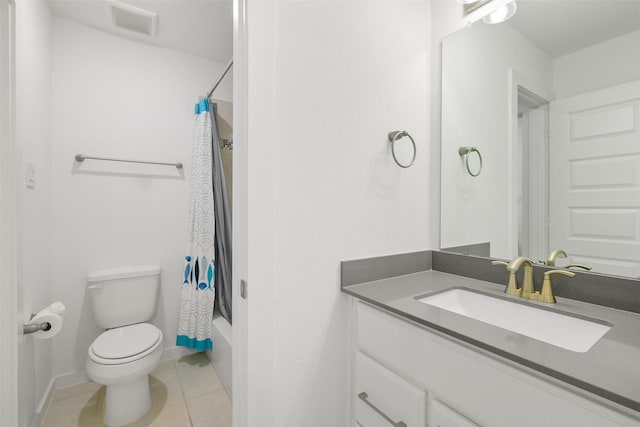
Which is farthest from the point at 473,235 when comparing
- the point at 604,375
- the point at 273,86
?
the point at 273,86

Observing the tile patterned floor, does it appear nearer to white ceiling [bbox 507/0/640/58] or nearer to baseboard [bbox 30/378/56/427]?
baseboard [bbox 30/378/56/427]

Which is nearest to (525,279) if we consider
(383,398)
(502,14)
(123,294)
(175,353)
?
(383,398)

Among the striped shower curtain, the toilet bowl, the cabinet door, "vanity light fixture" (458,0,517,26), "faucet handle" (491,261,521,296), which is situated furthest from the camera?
the striped shower curtain

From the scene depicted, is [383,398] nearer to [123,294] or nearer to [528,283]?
[528,283]

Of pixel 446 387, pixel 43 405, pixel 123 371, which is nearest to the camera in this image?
pixel 446 387

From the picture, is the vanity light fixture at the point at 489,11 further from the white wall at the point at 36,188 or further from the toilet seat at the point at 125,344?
the toilet seat at the point at 125,344

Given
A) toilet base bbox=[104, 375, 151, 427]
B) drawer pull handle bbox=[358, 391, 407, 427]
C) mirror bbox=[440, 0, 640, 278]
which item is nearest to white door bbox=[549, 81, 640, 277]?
mirror bbox=[440, 0, 640, 278]

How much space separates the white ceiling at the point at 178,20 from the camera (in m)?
1.68

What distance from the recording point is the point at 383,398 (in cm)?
91

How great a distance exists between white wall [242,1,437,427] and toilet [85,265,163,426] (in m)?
0.98

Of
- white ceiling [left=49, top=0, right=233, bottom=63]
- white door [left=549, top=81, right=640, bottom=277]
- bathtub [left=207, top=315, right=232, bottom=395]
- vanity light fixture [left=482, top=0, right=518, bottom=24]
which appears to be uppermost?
white ceiling [left=49, top=0, right=233, bottom=63]

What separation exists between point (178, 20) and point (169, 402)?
2.41 m

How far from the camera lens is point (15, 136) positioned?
81 cm

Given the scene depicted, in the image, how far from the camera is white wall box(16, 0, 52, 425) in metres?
1.26
